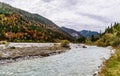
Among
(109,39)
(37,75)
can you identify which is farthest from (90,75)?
(109,39)

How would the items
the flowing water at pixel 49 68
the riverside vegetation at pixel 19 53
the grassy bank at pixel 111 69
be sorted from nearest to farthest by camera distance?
the grassy bank at pixel 111 69, the flowing water at pixel 49 68, the riverside vegetation at pixel 19 53

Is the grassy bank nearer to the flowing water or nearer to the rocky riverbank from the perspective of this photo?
the flowing water

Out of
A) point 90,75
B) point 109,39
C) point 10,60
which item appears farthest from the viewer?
point 109,39

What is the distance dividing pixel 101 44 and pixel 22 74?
161m

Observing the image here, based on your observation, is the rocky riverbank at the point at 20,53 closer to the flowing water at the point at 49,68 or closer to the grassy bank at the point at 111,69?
the flowing water at the point at 49,68

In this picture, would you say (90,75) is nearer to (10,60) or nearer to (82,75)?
(82,75)

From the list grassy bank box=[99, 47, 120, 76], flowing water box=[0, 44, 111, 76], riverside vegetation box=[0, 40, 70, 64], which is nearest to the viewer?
grassy bank box=[99, 47, 120, 76]

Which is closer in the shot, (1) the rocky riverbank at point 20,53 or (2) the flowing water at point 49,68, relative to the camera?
(2) the flowing water at point 49,68

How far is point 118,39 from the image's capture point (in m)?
142

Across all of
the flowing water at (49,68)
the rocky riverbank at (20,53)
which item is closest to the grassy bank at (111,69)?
the flowing water at (49,68)

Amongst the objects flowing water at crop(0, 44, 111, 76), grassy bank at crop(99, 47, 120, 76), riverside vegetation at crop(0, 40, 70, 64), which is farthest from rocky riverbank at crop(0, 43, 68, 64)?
grassy bank at crop(99, 47, 120, 76)

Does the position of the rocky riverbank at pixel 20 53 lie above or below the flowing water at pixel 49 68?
above

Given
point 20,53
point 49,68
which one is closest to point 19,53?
point 20,53

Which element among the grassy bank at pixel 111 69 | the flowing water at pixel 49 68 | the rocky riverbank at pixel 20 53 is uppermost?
the rocky riverbank at pixel 20 53
